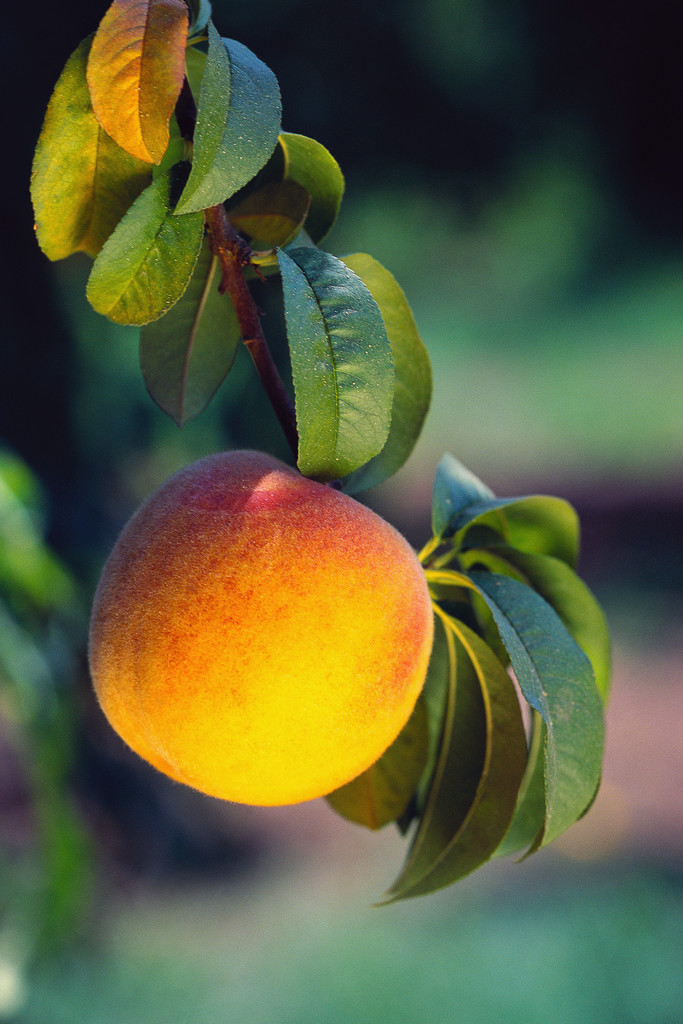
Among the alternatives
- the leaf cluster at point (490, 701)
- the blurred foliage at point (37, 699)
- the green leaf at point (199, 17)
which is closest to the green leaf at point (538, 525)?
the leaf cluster at point (490, 701)

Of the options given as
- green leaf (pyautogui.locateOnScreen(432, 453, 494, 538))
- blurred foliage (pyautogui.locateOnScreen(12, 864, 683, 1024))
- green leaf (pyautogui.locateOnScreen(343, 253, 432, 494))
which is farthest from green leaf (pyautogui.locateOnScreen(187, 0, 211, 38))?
blurred foliage (pyautogui.locateOnScreen(12, 864, 683, 1024))

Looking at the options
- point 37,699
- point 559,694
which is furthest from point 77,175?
point 37,699

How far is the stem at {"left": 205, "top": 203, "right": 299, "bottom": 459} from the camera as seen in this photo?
0.33m

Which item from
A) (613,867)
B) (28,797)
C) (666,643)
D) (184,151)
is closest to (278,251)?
(184,151)

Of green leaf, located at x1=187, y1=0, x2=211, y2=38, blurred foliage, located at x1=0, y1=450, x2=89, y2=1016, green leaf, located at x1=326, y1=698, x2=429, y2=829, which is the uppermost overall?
green leaf, located at x1=187, y1=0, x2=211, y2=38

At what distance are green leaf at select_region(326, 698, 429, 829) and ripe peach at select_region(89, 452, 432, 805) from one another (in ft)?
0.35

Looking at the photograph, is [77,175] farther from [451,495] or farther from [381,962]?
[381,962]

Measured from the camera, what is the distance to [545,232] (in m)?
4.40

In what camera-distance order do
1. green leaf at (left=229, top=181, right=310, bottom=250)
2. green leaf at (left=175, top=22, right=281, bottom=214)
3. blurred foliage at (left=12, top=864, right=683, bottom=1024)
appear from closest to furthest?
1. green leaf at (left=175, top=22, right=281, bottom=214)
2. green leaf at (left=229, top=181, right=310, bottom=250)
3. blurred foliage at (left=12, top=864, right=683, bottom=1024)

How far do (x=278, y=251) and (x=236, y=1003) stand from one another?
1874 mm

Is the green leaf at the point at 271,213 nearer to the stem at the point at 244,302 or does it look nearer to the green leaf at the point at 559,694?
the stem at the point at 244,302

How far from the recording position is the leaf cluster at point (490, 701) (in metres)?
0.35

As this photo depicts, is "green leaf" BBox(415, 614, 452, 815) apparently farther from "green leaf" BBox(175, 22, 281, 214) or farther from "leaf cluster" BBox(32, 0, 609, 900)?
"green leaf" BBox(175, 22, 281, 214)

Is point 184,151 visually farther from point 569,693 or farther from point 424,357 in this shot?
point 569,693
